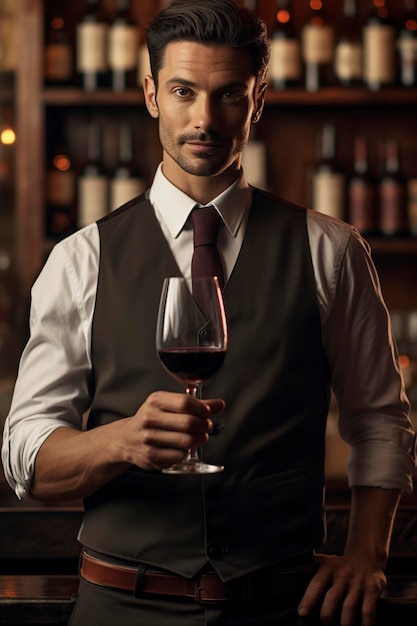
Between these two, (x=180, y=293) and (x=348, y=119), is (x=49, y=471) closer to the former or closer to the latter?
(x=180, y=293)

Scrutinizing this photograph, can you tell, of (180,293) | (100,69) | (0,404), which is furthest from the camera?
(100,69)

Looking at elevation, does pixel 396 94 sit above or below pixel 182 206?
above

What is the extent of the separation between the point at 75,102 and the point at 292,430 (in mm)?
2094

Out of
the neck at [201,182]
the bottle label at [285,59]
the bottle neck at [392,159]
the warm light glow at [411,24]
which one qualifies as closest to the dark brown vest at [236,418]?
the neck at [201,182]


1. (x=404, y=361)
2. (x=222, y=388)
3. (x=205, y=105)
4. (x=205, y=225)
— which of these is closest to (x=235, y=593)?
(x=222, y=388)

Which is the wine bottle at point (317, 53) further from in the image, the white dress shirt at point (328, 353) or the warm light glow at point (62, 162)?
the white dress shirt at point (328, 353)

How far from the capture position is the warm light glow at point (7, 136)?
321 cm

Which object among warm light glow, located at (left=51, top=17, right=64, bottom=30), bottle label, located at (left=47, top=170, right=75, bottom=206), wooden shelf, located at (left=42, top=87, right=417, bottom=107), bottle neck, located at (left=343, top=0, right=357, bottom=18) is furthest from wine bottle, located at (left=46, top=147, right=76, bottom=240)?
bottle neck, located at (left=343, top=0, right=357, bottom=18)

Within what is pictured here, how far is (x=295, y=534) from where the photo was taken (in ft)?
4.33

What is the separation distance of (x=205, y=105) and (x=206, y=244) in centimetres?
20

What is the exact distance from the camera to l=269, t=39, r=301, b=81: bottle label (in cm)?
312

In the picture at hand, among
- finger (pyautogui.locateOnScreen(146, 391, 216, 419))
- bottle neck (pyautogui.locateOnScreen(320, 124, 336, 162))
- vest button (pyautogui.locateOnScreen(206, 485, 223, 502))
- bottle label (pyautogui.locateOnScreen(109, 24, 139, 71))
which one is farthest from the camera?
bottle neck (pyautogui.locateOnScreen(320, 124, 336, 162))

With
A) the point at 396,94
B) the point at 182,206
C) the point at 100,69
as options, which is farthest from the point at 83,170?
the point at 182,206

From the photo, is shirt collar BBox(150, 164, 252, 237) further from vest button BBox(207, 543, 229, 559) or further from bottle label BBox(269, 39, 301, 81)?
bottle label BBox(269, 39, 301, 81)
